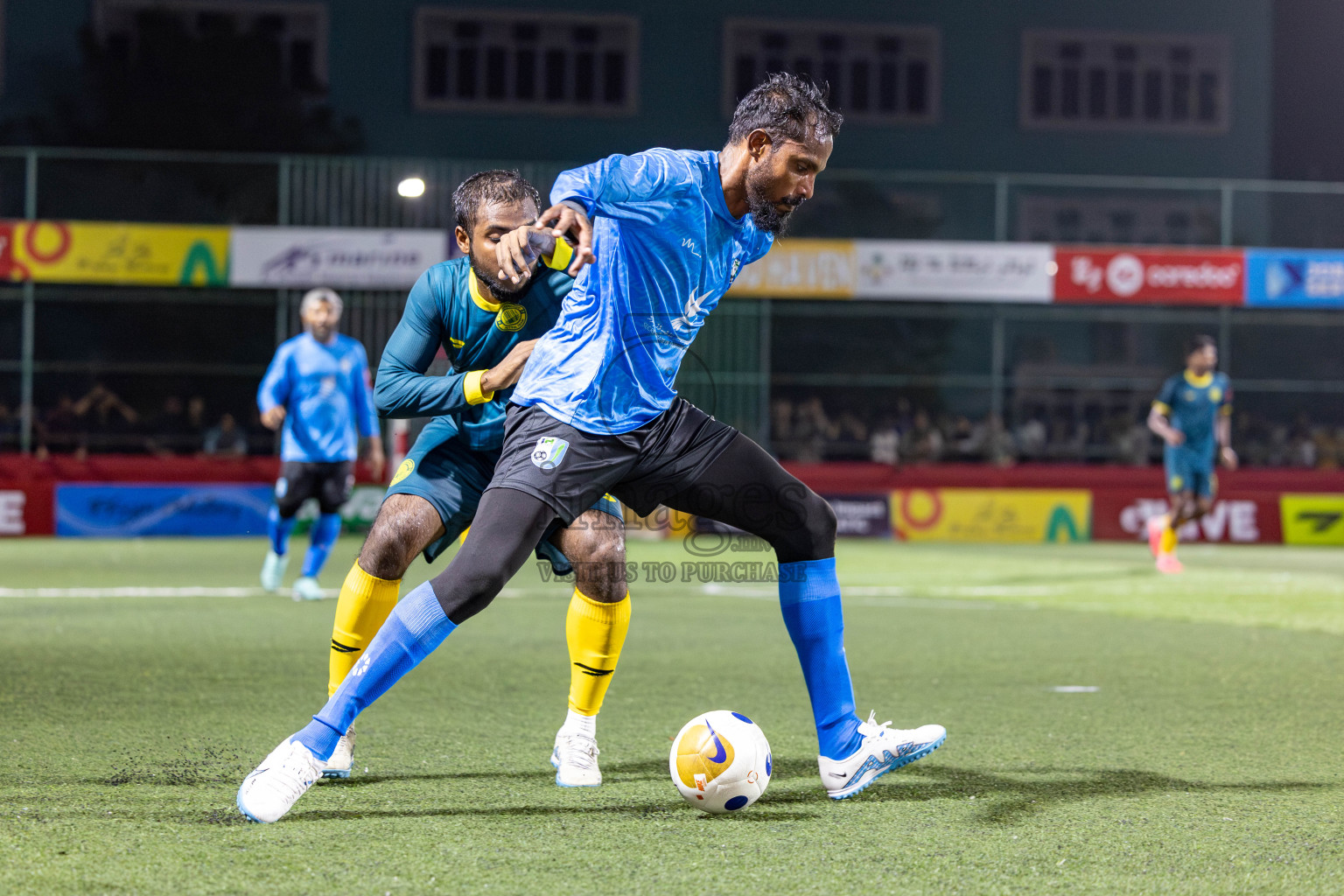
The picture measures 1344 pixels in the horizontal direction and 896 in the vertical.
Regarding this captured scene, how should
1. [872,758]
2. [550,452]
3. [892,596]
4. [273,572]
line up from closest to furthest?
[550,452]
[872,758]
[273,572]
[892,596]

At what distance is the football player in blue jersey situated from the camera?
3605 mm

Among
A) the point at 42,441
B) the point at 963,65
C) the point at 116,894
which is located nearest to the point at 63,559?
the point at 42,441

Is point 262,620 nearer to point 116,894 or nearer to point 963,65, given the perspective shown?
point 116,894

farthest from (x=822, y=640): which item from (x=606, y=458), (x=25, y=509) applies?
(x=25, y=509)

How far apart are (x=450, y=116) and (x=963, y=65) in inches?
463

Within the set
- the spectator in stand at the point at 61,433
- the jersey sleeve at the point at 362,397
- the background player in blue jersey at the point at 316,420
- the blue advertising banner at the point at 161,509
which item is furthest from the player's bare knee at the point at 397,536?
the spectator in stand at the point at 61,433

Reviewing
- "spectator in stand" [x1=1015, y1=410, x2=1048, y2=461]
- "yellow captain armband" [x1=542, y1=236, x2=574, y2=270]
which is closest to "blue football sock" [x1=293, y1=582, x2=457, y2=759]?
"yellow captain armband" [x1=542, y1=236, x2=574, y2=270]

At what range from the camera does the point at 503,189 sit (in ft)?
14.6

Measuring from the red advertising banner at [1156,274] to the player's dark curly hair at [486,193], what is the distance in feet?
55.2

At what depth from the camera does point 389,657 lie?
11.8 feet

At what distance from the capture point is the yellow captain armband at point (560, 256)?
3.40 meters

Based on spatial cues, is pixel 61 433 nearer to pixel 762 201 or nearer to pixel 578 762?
pixel 578 762

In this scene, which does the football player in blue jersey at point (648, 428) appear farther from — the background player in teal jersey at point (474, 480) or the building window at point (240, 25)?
the building window at point (240, 25)

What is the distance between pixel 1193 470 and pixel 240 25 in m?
23.6
